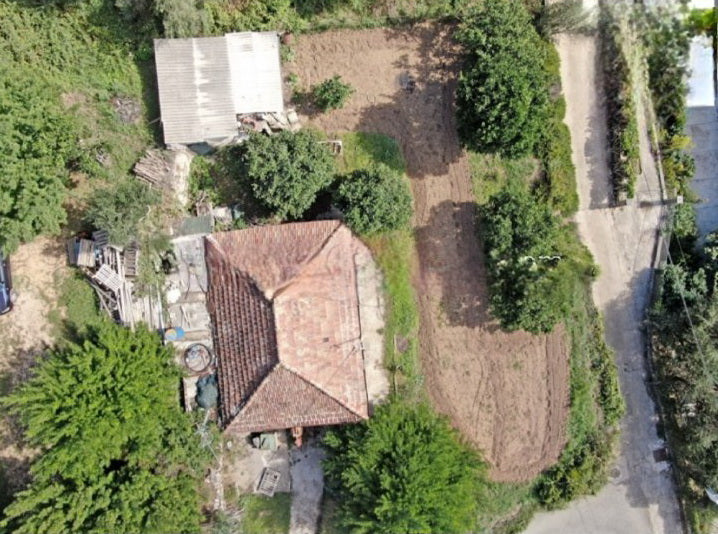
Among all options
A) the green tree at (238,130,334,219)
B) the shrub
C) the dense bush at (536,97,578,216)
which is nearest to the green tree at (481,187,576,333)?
the dense bush at (536,97,578,216)

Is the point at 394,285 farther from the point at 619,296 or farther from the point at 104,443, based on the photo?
the point at 104,443

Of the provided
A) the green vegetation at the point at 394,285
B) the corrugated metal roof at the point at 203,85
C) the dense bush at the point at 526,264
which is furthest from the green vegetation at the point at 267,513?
the corrugated metal roof at the point at 203,85

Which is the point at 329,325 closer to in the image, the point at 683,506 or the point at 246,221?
the point at 246,221

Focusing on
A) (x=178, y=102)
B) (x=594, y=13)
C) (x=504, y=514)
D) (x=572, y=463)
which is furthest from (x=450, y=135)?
(x=504, y=514)

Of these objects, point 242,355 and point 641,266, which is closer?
point 242,355

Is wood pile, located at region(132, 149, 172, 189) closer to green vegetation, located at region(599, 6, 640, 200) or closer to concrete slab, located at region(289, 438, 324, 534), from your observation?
concrete slab, located at region(289, 438, 324, 534)
